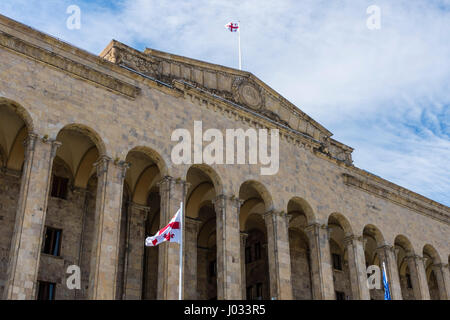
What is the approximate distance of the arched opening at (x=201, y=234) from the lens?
26.1 m

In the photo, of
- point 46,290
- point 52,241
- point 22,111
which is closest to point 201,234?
point 52,241

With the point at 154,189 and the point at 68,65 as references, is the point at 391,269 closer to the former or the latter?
the point at 154,189

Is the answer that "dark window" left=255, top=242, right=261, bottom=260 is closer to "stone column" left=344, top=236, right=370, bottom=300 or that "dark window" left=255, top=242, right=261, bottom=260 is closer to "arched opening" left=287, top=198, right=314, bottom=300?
"arched opening" left=287, top=198, right=314, bottom=300

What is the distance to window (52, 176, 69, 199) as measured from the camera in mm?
25172

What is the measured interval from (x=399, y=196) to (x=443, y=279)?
6.00 metres

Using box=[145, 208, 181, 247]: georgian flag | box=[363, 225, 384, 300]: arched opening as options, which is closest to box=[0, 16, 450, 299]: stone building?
box=[363, 225, 384, 300]: arched opening

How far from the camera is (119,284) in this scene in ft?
82.0

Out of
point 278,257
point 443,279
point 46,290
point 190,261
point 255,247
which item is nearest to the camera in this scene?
point 46,290

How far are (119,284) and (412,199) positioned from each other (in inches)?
797

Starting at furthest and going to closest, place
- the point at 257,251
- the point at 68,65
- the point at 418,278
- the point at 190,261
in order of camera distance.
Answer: the point at 257,251 < the point at 418,278 < the point at 190,261 < the point at 68,65

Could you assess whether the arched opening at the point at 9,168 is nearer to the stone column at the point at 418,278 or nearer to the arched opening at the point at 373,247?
the arched opening at the point at 373,247

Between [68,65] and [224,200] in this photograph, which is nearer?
[68,65]

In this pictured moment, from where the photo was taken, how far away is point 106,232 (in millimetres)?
20250

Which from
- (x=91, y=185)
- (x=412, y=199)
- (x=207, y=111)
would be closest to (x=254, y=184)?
(x=207, y=111)
